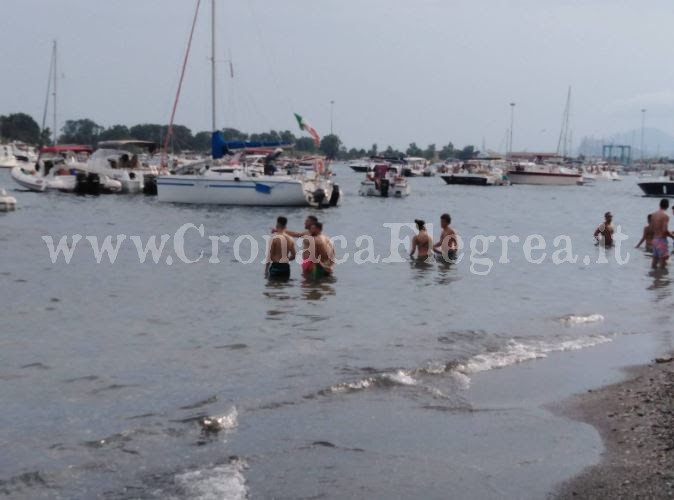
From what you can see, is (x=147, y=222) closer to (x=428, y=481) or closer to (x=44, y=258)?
(x=44, y=258)

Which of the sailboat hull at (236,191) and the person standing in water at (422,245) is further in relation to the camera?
the sailboat hull at (236,191)

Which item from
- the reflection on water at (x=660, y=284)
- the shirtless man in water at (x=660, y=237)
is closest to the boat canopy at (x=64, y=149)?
the shirtless man in water at (x=660, y=237)

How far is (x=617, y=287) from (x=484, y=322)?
6024 millimetres

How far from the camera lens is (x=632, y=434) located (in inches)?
319

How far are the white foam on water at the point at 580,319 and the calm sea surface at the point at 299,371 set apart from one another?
0.10 meters

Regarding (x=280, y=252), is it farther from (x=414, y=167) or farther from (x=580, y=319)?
(x=414, y=167)

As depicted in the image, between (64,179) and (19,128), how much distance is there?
12737 centimetres

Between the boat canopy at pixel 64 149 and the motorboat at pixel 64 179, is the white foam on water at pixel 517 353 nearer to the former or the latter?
the motorboat at pixel 64 179

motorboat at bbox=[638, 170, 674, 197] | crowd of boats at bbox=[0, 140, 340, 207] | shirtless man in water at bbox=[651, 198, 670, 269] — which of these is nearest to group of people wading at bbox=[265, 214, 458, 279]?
shirtless man in water at bbox=[651, 198, 670, 269]

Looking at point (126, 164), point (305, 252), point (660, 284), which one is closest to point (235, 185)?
point (126, 164)

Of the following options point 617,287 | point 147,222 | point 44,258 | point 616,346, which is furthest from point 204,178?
point 616,346

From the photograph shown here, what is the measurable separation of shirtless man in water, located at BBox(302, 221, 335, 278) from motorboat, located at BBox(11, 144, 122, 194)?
37258 mm

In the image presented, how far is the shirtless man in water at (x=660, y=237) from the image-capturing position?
21328 millimetres

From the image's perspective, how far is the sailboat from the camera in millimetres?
42344
